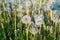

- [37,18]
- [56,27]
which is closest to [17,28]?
[37,18]

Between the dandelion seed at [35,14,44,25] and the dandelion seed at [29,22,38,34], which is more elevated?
the dandelion seed at [35,14,44,25]

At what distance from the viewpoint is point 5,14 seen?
2045 millimetres

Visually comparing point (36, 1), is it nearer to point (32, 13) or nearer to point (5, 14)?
point (32, 13)

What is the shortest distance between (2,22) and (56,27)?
0.52 meters

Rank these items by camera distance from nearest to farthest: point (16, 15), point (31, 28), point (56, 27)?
point (31, 28) < point (56, 27) < point (16, 15)

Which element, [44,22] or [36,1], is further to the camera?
[36,1]

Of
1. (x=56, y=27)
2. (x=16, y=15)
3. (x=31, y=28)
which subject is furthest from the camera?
(x=16, y=15)

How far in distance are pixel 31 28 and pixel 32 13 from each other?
208mm

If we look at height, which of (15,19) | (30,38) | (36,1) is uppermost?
(36,1)

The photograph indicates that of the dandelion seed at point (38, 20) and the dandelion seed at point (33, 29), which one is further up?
the dandelion seed at point (38, 20)

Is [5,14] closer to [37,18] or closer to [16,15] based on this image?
[16,15]

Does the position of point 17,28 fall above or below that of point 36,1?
below

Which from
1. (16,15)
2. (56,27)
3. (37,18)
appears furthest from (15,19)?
(56,27)

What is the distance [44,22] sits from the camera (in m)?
1.91
